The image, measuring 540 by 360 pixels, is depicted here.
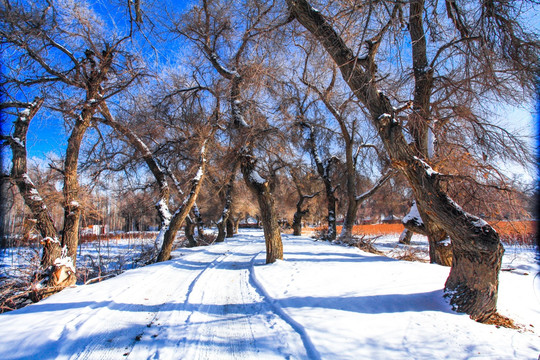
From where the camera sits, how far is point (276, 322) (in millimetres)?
3109

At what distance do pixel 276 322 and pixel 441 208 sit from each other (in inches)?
103

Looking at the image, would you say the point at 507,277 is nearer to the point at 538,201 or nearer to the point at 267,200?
the point at 538,201

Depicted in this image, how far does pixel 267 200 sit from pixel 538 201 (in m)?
5.25

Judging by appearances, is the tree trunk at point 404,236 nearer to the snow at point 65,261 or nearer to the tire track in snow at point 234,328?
the tire track in snow at point 234,328

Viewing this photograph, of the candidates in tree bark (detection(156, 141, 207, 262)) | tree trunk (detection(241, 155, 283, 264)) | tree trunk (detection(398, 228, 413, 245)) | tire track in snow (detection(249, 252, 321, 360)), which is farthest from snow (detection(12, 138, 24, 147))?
tree trunk (detection(398, 228, 413, 245))

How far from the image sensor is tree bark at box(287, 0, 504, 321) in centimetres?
314

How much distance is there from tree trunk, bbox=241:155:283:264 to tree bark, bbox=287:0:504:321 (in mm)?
3799

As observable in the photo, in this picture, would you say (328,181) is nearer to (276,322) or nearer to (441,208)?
(441,208)

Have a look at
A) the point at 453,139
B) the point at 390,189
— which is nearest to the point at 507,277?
the point at 453,139

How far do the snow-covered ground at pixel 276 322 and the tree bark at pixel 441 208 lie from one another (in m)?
0.34

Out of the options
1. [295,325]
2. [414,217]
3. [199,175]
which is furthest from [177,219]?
[414,217]

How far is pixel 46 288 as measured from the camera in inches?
188

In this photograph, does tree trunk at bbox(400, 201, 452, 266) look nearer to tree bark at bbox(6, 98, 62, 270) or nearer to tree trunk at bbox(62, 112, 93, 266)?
tree trunk at bbox(62, 112, 93, 266)

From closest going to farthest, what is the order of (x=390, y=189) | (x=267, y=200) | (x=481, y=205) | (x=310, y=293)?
(x=310, y=293) < (x=481, y=205) < (x=267, y=200) < (x=390, y=189)
